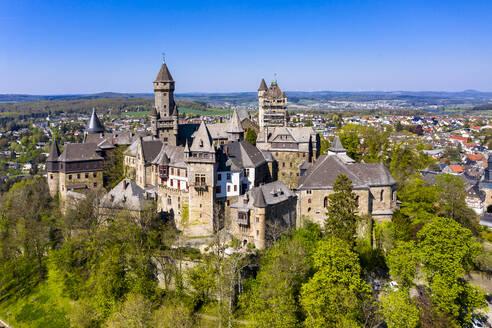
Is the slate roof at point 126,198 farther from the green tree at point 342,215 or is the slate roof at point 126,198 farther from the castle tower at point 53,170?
the green tree at point 342,215

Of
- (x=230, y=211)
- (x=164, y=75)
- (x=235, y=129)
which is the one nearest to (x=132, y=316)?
(x=230, y=211)

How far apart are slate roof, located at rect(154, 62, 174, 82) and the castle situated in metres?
0.47

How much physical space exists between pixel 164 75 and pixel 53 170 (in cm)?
2595

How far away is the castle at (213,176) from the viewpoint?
47.9 meters

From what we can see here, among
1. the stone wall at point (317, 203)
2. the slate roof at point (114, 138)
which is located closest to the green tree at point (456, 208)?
the stone wall at point (317, 203)

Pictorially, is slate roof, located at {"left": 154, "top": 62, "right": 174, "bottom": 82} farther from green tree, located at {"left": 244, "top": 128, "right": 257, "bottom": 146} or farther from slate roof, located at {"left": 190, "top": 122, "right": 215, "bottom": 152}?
slate roof, located at {"left": 190, "top": 122, "right": 215, "bottom": 152}

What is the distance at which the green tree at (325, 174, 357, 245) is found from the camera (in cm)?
4153

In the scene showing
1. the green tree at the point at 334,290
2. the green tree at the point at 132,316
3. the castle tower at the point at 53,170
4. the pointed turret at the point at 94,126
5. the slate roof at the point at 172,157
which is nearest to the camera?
the green tree at the point at 334,290

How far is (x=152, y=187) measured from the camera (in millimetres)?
58562

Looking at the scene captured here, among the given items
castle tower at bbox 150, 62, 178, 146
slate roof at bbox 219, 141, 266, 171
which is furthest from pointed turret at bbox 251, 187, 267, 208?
castle tower at bbox 150, 62, 178, 146

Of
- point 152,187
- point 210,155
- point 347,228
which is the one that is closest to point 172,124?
point 152,187

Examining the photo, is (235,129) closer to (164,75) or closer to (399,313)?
(164,75)

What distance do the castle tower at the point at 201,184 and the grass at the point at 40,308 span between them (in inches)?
712

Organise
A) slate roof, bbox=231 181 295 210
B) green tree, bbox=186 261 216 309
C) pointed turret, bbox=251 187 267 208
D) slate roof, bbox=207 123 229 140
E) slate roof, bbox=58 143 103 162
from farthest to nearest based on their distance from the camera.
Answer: slate roof, bbox=207 123 229 140 < slate roof, bbox=58 143 103 162 < slate roof, bbox=231 181 295 210 < pointed turret, bbox=251 187 267 208 < green tree, bbox=186 261 216 309
